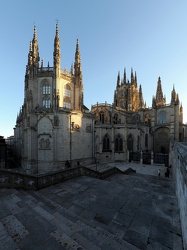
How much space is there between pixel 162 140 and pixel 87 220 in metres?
37.8

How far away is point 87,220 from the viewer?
383 cm

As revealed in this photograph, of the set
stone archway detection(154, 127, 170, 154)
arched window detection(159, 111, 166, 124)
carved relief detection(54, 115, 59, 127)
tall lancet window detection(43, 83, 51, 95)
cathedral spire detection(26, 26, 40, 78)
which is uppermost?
cathedral spire detection(26, 26, 40, 78)

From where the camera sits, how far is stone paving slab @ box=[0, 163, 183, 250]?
2.95m

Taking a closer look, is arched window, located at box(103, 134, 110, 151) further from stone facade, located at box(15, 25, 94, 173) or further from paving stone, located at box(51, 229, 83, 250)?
paving stone, located at box(51, 229, 83, 250)

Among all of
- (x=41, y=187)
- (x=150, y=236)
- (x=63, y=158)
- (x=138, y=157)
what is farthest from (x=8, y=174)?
(x=138, y=157)

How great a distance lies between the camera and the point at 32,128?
19.0m

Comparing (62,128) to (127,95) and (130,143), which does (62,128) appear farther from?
(127,95)

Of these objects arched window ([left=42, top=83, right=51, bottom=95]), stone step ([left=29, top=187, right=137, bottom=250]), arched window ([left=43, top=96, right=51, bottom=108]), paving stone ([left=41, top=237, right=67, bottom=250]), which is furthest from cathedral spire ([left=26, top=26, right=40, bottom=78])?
paving stone ([left=41, top=237, right=67, bottom=250])

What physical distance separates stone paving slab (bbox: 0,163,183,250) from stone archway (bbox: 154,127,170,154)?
1319 inches

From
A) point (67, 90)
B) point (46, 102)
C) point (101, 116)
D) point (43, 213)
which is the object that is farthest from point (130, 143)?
point (43, 213)

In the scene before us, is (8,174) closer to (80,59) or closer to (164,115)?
(80,59)

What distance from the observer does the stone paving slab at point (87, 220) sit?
2.95 meters

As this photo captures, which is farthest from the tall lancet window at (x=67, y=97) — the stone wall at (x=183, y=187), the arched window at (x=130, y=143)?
the stone wall at (x=183, y=187)

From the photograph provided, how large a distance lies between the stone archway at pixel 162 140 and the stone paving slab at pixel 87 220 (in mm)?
33492
